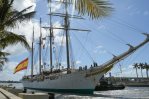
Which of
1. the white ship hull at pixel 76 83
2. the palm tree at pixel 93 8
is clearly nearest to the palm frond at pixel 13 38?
the palm tree at pixel 93 8

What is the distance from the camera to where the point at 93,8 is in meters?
5.02

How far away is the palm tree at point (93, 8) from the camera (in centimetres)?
495

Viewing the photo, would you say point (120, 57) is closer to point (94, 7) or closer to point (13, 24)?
point (13, 24)

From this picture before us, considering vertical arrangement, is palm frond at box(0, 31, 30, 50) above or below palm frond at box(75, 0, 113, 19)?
above

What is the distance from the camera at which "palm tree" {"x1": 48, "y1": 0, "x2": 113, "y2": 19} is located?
4.95m

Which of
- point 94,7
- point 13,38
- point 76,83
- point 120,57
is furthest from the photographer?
point 76,83

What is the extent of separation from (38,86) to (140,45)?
43.9 meters

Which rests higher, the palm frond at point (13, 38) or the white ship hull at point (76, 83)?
the palm frond at point (13, 38)

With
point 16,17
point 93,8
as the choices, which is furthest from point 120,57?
point 93,8

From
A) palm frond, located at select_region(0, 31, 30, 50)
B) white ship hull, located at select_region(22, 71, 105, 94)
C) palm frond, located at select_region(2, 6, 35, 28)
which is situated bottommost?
white ship hull, located at select_region(22, 71, 105, 94)

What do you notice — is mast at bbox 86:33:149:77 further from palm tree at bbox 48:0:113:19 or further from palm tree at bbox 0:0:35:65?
palm tree at bbox 48:0:113:19

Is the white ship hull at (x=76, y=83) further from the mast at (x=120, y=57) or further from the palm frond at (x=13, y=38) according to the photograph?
the palm frond at (x=13, y=38)

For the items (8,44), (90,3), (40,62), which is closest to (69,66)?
(40,62)

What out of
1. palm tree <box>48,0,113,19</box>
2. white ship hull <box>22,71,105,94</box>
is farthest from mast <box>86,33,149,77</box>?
palm tree <box>48,0,113,19</box>
